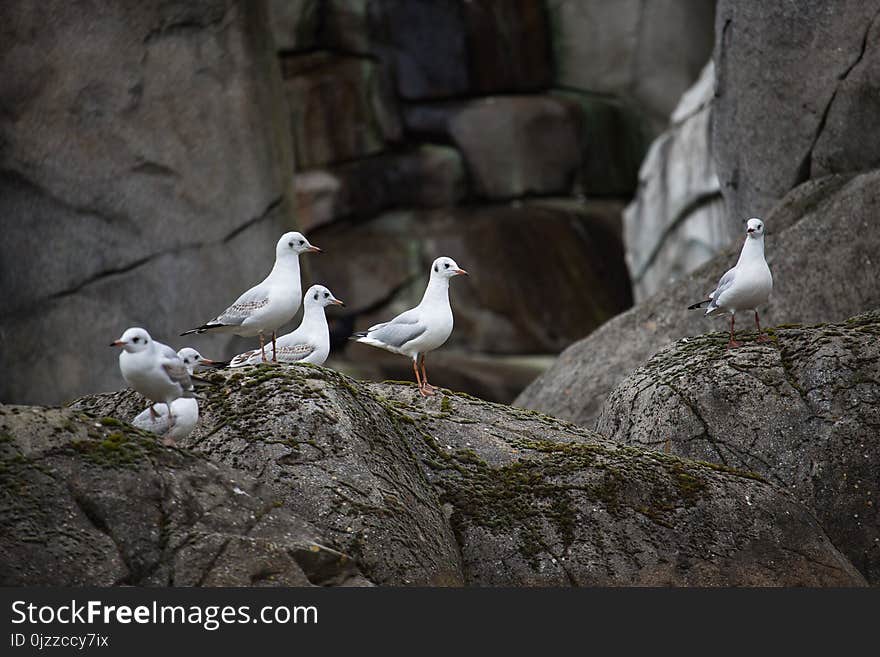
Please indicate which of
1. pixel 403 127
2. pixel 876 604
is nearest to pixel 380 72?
pixel 403 127

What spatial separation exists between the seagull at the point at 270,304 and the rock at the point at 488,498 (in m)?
0.51

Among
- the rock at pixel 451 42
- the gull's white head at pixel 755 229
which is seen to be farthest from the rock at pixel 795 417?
the rock at pixel 451 42

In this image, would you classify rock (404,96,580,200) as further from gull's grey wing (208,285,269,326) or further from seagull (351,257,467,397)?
gull's grey wing (208,285,269,326)

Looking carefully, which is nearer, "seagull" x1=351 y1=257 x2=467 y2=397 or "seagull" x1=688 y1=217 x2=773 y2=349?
"seagull" x1=351 y1=257 x2=467 y2=397

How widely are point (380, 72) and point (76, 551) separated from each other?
16.7 m

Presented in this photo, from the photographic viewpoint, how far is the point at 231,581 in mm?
5219

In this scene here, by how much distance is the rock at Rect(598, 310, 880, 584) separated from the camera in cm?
731

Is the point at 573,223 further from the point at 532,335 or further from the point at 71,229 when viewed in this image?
the point at 71,229

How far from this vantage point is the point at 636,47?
21219 millimetres

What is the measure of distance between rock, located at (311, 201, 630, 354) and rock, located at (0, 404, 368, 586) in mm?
14397

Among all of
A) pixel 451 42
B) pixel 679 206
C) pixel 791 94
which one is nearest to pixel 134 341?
pixel 791 94

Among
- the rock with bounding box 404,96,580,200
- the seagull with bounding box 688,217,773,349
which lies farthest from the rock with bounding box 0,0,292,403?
the seagull with bounding box 688,217,773,349

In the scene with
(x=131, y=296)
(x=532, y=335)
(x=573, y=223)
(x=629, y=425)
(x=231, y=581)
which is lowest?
(x=532, y=335)

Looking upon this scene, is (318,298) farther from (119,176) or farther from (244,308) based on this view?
(119,176)
